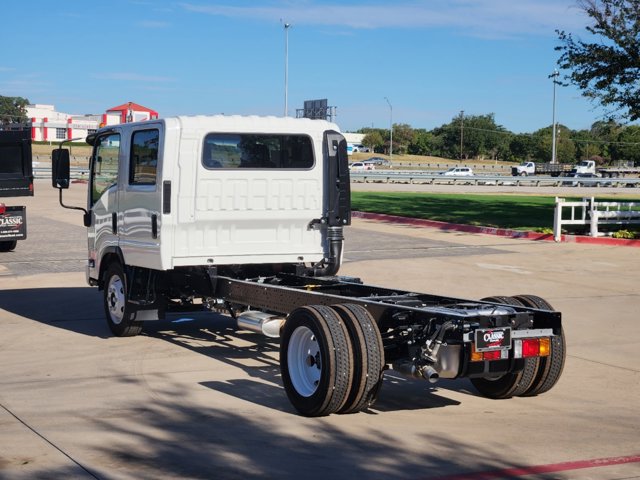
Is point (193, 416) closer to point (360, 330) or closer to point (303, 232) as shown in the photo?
point (360, 330)

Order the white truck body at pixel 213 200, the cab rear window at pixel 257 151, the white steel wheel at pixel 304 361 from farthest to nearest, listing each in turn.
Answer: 1. the cab rear window at pixel 257 151
2. the white truck body at pixel 213 200
3. the white steel wheel at pixel 304 361

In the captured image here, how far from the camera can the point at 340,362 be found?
7.56 metres

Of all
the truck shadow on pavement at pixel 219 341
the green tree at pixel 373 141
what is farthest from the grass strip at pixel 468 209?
the green tree at pixel 373 141

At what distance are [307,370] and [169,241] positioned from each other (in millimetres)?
2953

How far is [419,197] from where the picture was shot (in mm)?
45125

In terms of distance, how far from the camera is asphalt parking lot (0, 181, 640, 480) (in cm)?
660

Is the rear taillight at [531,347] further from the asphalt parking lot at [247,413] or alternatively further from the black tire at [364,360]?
the black tire at [364,360]

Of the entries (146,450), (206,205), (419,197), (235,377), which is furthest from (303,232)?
(419,197)

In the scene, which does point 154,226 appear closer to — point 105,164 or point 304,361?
point 105,164

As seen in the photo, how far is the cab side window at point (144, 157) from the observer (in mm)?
10609

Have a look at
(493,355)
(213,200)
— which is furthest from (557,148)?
(493,355)

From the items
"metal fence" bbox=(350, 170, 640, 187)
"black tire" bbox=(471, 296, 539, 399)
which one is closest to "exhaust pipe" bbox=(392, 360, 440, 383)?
→ "black tire" bbox=(471, 296, 539, 399)

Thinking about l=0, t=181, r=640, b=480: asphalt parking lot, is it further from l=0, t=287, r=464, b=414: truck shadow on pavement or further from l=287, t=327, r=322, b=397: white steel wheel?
l=287, t=327, r=322, b=397: white steel wheel

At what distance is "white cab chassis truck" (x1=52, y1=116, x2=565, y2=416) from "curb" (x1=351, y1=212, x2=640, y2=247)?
15.0 m
